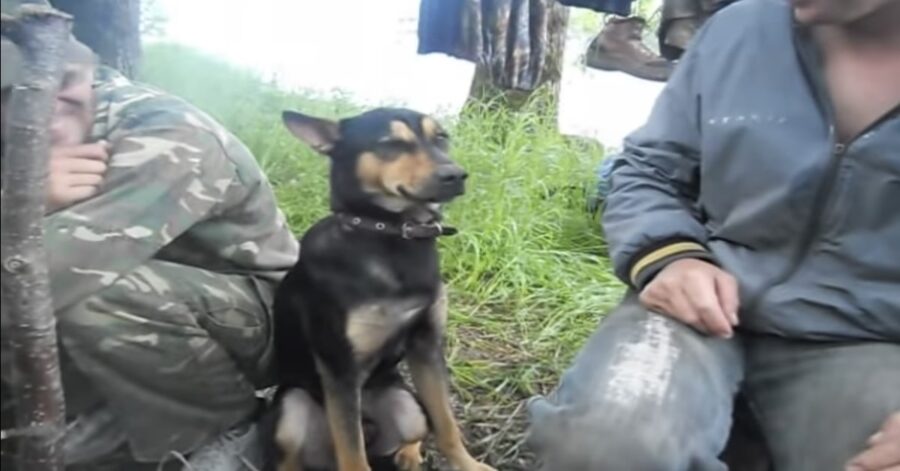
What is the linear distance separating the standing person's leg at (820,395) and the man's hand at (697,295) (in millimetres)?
124

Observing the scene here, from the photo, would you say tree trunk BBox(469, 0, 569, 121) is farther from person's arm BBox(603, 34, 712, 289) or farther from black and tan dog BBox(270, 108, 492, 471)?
person's arm BBox(603, 34, 712, 289)

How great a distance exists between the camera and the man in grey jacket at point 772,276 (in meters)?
1.99

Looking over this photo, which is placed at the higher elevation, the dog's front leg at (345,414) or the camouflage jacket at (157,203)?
the camouflage jacket at (157,203)

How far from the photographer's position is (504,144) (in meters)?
4.87

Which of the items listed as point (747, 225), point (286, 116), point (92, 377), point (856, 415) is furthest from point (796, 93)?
point (92, 377)

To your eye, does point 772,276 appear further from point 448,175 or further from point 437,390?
point 437,390

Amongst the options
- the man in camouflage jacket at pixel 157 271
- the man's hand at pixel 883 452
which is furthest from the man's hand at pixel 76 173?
the man's hand at pixel 883 452

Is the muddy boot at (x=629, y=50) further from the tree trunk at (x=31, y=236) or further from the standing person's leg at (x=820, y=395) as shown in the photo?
the tree trunk at (x=31, y=236)

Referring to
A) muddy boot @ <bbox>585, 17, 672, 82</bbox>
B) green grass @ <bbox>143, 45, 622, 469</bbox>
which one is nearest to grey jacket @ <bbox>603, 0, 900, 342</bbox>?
green grass @ <bbox>143, 45, 622, 469</bbox>

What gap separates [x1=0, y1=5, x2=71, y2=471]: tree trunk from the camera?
1.27 m

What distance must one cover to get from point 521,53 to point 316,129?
272 cm

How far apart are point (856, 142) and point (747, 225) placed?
241 millimetres

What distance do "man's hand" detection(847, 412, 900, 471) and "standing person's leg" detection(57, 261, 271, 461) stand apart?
1209 mm

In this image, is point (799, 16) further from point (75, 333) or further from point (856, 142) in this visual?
point (75, 333)
